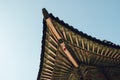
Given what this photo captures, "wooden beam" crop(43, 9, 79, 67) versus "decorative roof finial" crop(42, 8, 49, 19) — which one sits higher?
"decorative roof finial" crop(42, 8, 49, 19)

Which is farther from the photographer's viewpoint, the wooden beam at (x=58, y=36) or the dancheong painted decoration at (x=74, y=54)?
the dancheong painted decoration at (x=74, y=54)

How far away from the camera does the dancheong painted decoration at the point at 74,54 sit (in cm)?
971

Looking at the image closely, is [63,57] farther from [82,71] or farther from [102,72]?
[102,72]

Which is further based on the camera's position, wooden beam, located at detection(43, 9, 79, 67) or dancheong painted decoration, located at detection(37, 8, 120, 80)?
dancheong painted decoration, located at detection(37, 8, 120, 80)

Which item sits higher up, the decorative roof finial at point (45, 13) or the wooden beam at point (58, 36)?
the decorative roof finial at point (45, 13)

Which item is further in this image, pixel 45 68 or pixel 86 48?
pixel 45 68

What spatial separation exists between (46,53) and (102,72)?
2364mm

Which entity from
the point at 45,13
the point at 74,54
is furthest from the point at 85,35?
the point at 45,13

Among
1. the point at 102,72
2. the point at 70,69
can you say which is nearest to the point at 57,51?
the point at 70,69

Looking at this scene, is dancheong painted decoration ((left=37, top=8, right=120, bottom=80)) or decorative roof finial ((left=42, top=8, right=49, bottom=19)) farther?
dancheong painted decoration ((left=37, top=8, right=120, bottom=80))

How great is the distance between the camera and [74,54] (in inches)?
396

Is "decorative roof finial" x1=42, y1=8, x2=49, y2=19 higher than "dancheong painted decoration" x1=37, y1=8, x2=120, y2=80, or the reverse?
"decorative roof finial" x1=42, y1=8, x2=49, y2=19

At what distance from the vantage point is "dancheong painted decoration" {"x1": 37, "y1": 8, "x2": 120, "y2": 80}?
31.9ft

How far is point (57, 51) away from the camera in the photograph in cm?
1025
